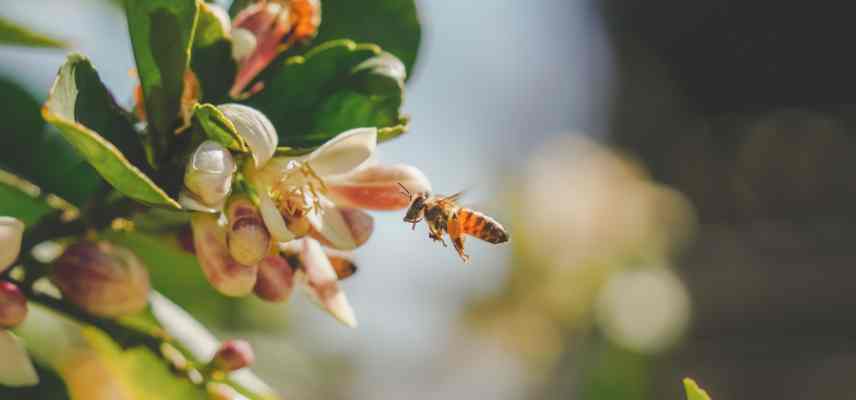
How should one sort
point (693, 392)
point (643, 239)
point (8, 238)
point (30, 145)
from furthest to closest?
point (643, 239), point (30, 145), point (8, 238), point (693, 392)

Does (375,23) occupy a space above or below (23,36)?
above

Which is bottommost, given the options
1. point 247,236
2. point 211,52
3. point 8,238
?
point 8,238

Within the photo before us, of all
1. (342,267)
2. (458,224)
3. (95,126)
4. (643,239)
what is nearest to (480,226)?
(458,224)

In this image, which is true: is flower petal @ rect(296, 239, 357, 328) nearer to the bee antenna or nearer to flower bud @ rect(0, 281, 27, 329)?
the bee antenna

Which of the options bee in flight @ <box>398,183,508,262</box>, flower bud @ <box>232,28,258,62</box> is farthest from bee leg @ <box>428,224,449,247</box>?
flower bud @ <box>232,28,258,62</box>

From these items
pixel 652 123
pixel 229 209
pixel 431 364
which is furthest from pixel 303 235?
pixel 652 123

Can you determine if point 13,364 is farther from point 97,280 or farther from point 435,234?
point 435,234

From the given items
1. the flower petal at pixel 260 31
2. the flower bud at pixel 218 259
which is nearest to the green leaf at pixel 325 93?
the flower petal at pixel 260 31

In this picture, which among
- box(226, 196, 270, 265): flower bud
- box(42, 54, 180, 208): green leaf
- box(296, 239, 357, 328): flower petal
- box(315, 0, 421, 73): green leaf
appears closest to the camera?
box(42, 54, 180, 208): green leaf
